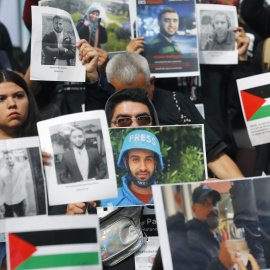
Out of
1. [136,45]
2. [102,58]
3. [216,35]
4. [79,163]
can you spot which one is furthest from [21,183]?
[216,35]

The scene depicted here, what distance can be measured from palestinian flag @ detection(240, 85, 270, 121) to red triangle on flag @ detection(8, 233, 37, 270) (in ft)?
5.70

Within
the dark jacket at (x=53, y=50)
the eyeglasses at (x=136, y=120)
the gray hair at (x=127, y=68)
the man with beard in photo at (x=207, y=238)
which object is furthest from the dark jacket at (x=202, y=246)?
the gray hair at (x=127, y=68)

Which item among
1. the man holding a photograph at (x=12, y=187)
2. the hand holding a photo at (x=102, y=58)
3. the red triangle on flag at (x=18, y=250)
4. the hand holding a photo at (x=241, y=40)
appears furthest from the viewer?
the hand holding a photo at (x=241, y=40)

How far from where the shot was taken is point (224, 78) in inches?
179

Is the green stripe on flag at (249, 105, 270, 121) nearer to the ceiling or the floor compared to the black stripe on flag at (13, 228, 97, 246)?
nearer to the ceiling

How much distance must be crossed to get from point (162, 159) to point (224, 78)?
1.49 metres

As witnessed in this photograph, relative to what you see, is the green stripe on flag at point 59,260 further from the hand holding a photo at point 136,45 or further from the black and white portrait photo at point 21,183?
the hand holding a photo at point 136,45

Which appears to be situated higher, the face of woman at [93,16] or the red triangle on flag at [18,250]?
the face of woman at [93,16]

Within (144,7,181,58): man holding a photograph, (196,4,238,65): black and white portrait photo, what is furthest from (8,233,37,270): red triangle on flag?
(196,4,238,65): black and white portrait photo

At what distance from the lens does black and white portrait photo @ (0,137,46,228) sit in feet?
9.30

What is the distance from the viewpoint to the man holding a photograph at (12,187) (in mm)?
2828

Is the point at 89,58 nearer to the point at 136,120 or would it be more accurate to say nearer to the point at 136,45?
the point at 136,120

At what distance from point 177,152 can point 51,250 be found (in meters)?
1.01

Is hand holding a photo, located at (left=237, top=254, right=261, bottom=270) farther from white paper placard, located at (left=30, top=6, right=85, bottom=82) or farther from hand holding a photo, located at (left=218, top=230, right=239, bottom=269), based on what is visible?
white paper placard, located at (left=30, top=6, right=85, bottom=82)
